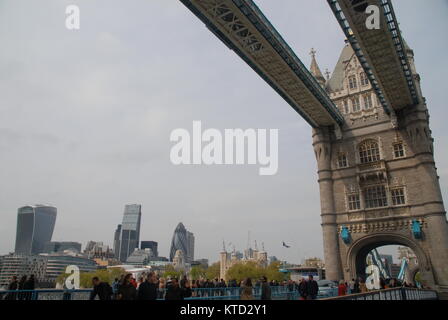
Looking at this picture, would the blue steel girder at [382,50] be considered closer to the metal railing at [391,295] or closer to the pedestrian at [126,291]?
the metal railing at [391,295]

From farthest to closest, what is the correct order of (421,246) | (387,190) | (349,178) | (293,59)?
(349,178) < (387,190) < (421,246) < (293,59)

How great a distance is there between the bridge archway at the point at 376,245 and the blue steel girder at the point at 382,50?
1244 centimetres

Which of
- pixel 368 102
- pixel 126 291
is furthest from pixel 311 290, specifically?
pixel 368 102

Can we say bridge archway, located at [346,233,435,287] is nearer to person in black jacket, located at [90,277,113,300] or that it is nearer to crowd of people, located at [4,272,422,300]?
crowd of people, located at [4,272,422,300]

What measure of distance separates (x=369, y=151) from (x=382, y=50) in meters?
12.4

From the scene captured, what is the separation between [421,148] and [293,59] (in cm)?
1506

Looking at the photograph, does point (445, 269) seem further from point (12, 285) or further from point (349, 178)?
point (12, 285)

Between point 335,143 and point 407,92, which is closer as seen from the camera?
point 407,92

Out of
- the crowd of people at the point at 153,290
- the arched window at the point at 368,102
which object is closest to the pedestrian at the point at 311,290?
the crowd of people at the point at 153,290

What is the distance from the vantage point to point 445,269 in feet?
93.5

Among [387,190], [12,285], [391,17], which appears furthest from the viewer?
[387,190]

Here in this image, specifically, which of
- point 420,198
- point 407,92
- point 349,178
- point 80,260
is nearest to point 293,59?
point 407,92

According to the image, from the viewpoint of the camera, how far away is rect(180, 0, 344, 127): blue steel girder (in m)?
22.5

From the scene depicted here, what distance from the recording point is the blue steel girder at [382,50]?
22734 mm
